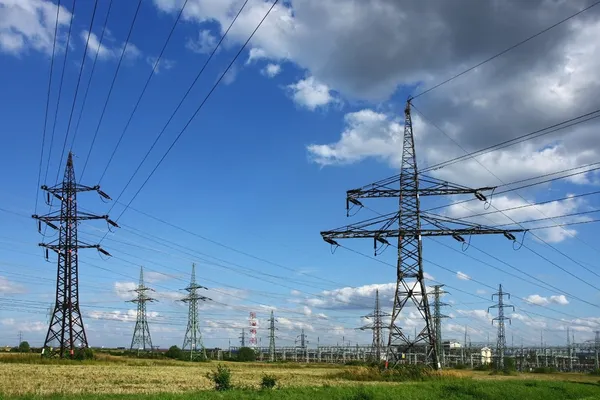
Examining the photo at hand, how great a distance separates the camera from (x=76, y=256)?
61.4 metres

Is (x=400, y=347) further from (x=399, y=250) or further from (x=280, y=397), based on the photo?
(x=280, y=397)

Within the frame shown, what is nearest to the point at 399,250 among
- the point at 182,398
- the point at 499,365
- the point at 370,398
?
the point at 370,398

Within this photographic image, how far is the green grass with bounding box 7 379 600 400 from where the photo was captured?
82.2 ft

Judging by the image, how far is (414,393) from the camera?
1339 inches

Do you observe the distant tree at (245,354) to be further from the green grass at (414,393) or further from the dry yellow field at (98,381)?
the green grass at (414,393)

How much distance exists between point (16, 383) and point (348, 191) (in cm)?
2578

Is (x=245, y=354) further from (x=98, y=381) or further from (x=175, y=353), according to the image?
(x=98, y=381)

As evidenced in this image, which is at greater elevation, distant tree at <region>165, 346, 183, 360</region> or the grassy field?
the grassy field

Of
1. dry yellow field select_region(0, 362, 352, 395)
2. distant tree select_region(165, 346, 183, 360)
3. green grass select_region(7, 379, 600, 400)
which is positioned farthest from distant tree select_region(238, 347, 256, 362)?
green grass select_region(7, 379, 600, 400)

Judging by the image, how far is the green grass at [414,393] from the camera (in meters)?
25.0

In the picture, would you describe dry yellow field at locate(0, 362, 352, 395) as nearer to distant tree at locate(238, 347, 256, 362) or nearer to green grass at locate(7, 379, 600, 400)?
green grass at locate(7, 379, 600, 400)

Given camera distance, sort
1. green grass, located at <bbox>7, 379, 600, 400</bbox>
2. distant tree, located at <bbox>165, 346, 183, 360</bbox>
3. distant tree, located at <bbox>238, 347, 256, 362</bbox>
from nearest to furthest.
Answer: green grass, located at <bbox>7, 379, 600, 400</bbox> < distant tree, located at <bbox>165, 346, 183, 360</bbox> < distant tree, located at <bbox>238, 347, 256, 362</bbox>

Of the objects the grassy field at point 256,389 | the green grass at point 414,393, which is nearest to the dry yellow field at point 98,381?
the grassy field at point 256,389

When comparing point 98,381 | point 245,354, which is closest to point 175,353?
point 245,354
